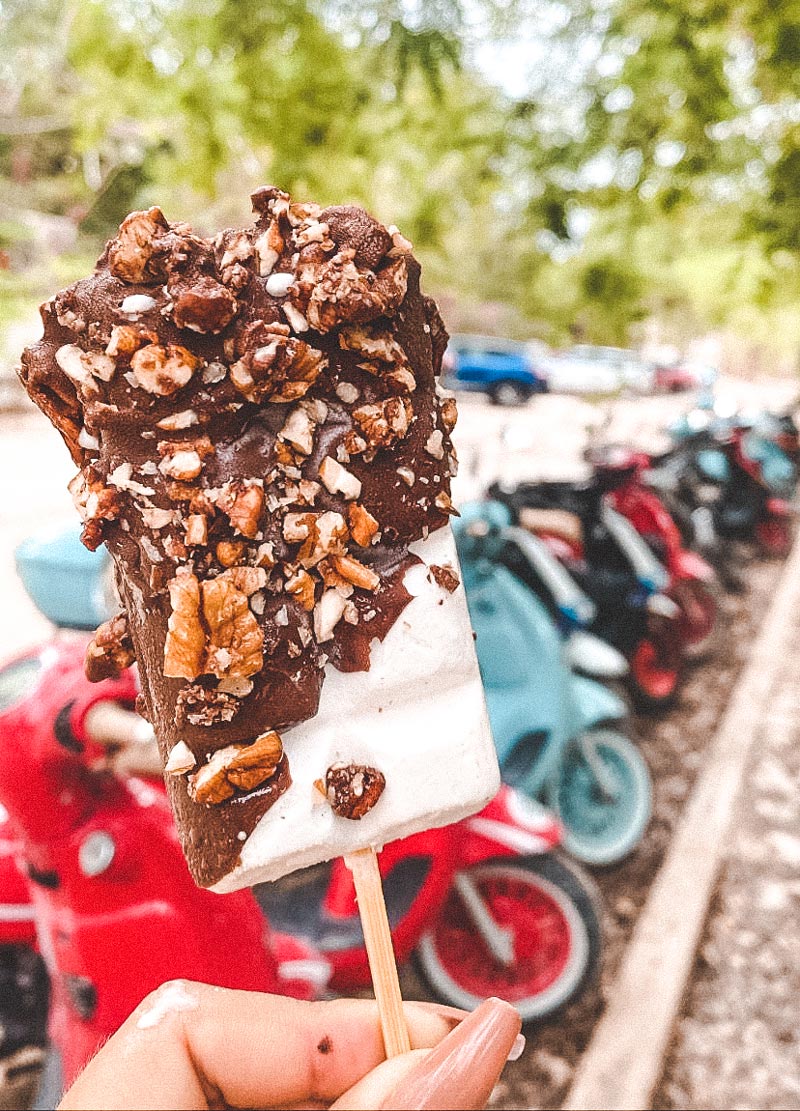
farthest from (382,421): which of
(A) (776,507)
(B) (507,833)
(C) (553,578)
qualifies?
(A) (776,507)

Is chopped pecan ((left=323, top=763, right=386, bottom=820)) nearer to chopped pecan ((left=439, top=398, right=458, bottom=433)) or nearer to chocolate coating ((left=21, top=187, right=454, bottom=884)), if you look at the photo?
chocolate coating ((left=21, top=187, right=454, bottom=884))

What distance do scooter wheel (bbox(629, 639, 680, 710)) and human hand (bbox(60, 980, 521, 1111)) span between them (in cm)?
338

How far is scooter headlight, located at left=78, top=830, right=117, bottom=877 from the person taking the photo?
1.80m

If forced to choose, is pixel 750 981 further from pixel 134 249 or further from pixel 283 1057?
pixel 134 249

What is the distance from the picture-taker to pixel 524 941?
2.54 meters

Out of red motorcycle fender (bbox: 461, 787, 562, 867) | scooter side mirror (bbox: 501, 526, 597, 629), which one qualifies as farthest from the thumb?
scooter side mirror (bbox: 501, 526, 597, 629)

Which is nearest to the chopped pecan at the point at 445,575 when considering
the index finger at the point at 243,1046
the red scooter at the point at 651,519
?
the index finger at the point at 243,1046

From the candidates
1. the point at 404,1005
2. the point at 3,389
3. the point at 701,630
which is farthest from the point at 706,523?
the point at 3,389

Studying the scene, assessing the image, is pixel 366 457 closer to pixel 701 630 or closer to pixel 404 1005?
pixel 404 1005

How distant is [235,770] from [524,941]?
1.84m

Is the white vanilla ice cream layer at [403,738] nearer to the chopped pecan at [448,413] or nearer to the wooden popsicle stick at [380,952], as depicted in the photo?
the wooden popsicle stick at [380,952]

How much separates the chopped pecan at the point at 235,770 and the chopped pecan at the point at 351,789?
86 millimetres

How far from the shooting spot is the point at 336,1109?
101 centimetres

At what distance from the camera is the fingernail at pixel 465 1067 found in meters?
0.93
